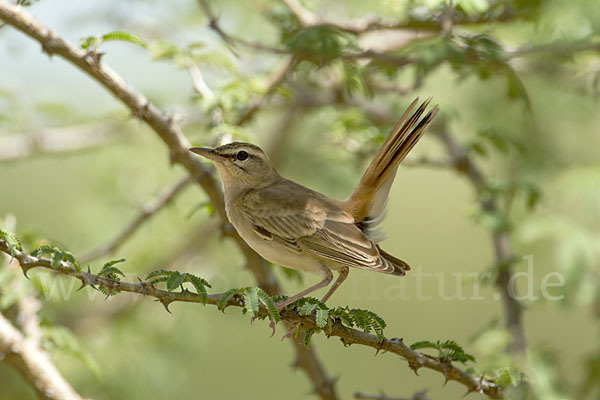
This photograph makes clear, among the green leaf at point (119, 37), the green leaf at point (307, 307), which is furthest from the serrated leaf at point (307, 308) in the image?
the green leaf at point (119, 37)

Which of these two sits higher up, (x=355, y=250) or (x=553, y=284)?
(x=553, y=284)

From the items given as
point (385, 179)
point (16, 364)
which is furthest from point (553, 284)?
point (16, 364)

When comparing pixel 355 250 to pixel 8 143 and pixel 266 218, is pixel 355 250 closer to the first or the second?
pixel 266 218

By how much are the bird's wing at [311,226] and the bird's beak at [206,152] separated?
0.40 m

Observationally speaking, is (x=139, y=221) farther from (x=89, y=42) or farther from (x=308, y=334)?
(x=308, y=334)

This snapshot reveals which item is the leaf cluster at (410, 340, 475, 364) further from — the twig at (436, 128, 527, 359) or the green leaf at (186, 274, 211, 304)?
the twig at (436, 128, 527, 359)

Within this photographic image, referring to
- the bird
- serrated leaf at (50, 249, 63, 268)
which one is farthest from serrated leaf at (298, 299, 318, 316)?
serrated leaf at (50, 249, 63, 268)

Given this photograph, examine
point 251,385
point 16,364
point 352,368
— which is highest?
point 352,368

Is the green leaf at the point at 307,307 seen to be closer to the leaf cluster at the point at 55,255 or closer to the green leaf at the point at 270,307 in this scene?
the green leaf at the point at 270,307

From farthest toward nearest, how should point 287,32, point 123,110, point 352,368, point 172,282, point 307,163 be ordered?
point 352,368 → point 307,163 → point 123,110 → point 287,32 → point 172,282

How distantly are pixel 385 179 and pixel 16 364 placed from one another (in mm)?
2376

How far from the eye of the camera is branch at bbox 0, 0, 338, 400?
10.7ft

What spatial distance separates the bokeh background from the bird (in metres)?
0.27

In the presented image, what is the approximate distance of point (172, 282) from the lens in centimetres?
258
